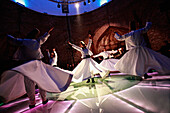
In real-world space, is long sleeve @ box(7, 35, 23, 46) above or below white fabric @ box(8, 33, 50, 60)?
above

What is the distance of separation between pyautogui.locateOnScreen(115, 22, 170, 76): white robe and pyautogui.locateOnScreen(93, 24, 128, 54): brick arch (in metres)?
5.75

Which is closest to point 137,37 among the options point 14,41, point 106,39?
point 14,41

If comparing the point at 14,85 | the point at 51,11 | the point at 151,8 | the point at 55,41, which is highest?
the point at 51,11

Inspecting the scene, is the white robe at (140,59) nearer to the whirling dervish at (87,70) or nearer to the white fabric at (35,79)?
the whirling dervish at (87,70)

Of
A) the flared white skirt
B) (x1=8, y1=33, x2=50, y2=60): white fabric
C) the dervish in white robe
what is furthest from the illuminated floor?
(x1=8, y1=33, x2=50, y2=60): white fabric

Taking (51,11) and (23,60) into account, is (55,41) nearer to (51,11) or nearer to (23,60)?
(51,11)

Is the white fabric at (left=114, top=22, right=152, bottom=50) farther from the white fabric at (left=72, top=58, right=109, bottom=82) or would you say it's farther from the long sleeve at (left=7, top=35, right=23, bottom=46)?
the long sleeve at (left=7, top=35, right=23, bottom=46)

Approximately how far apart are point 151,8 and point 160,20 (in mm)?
1262

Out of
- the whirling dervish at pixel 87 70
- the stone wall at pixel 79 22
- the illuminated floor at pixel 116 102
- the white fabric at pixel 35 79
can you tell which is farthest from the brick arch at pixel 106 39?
the white fabric at pixel 35 79

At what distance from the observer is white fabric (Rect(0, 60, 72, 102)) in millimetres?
1304

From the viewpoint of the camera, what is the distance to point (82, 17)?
10094mm

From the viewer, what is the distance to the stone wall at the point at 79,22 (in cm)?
621

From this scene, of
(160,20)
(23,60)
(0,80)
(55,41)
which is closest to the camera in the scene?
(0,80)

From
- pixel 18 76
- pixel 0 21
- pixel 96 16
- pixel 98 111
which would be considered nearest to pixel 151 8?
pixel 96 16
